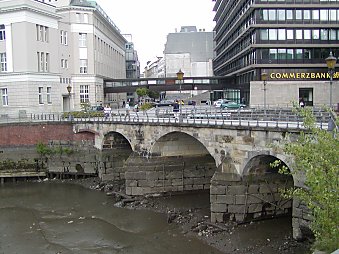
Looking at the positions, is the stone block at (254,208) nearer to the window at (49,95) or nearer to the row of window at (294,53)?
the row of window at (294,53)

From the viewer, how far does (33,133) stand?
41875 millimetres

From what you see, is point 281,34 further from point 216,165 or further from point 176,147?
point 216,165

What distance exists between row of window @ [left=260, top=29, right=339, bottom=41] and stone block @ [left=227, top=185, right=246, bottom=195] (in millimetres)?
36031

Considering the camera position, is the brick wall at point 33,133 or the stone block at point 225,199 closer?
the stone block at point 225,199

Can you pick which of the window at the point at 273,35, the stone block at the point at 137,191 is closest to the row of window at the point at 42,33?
the window at the point at 273,35

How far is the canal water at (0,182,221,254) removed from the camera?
21.8 metres

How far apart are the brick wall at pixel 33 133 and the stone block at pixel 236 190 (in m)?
21.9

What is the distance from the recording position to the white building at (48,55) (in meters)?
50.8

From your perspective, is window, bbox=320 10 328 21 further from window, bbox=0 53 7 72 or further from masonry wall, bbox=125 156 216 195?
window, bbox=0 53 7 72

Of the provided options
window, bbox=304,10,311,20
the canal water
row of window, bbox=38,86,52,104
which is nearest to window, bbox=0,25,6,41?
row of window, bbox=38,86,52,104

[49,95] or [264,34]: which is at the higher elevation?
[264,34]

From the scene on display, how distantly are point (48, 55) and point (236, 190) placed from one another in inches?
1564

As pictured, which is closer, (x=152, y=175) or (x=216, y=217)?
(x=216, y=217)

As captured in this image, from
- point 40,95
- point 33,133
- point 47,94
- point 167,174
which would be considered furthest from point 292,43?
point 33,133
